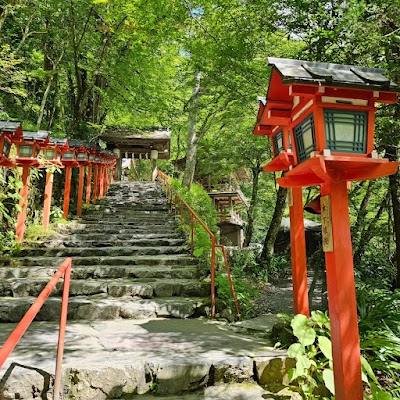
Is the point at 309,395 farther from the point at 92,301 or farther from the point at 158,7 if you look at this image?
the point at 158,7

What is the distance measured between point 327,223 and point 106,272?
432cm

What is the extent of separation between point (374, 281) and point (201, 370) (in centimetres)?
502

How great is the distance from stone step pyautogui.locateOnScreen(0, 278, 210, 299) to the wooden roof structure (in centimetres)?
1525

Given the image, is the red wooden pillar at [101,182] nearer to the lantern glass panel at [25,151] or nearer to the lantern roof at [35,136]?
the lantern roof at [35,136]

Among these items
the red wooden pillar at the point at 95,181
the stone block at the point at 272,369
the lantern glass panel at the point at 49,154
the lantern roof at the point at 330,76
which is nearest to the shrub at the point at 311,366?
the stone block at the point at 272,369

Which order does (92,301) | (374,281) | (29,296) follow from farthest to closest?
(374,281)
(29,296)
(92,301)

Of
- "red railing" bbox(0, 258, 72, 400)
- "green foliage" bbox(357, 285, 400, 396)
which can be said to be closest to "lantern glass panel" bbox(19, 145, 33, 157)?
"red railing" bbox(0, 258, 72, 400)

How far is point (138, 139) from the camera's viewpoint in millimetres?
19641

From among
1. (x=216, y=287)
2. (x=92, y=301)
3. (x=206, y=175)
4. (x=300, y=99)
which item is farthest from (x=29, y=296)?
(x=206, y=175)

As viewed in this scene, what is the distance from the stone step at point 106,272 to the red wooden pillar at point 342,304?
3.24 meters

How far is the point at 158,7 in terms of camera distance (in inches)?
429

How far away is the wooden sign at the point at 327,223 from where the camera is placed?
2.53 meters

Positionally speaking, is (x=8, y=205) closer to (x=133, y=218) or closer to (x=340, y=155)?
(x=133, y=218)

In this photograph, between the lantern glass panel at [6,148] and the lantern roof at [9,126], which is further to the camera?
the lantern glass panel at [6,148]
